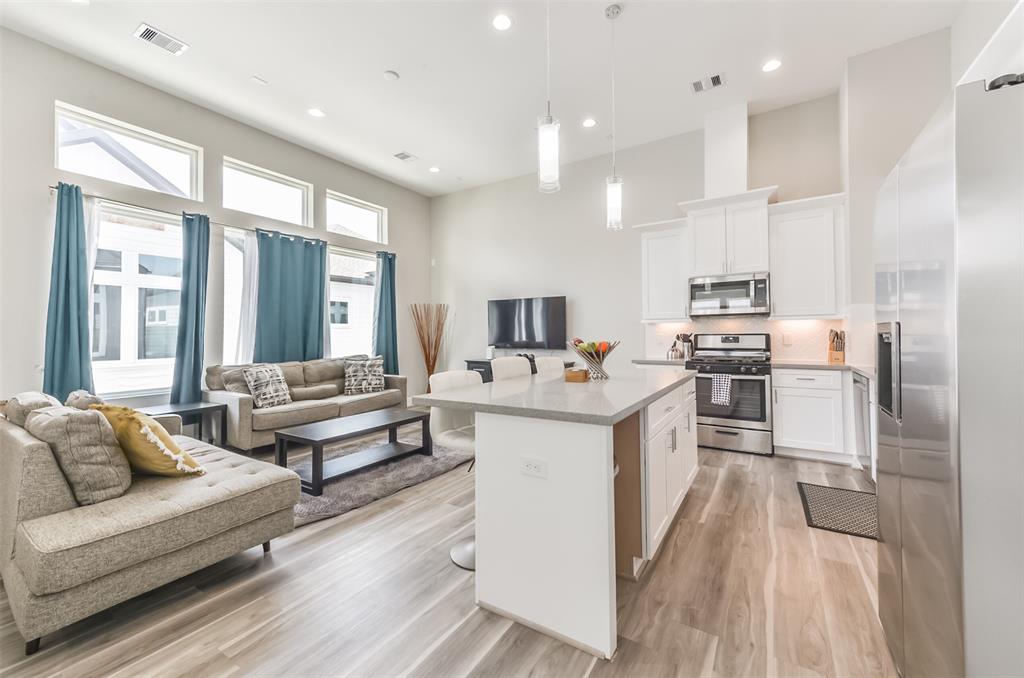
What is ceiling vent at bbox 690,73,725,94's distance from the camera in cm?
393

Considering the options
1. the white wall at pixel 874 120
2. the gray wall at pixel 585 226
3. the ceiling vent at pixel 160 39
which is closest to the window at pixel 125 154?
the ceiling vent at pixel 160 39

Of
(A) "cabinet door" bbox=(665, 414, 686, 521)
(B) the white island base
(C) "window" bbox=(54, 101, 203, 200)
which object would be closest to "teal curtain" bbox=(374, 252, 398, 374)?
(C) "window" bbox=(54, 101, 203, 200)

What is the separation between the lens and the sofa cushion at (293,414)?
13.4 ft

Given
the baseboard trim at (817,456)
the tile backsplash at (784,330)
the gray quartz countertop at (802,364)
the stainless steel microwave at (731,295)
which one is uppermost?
the stainless steel microwave at (731,295)

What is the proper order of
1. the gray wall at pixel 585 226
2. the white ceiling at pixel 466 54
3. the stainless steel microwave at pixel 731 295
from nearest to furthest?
the white ceiling at pixel 466 54 < the stainless steel microwave at pixel 731 295 < the gray wall at pixel 585 226

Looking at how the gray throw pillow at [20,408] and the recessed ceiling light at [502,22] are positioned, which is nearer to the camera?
the gray throw pillow at [20,408]

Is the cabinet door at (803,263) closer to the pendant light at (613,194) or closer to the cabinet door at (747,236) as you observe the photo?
the cabinet door at (747,236)

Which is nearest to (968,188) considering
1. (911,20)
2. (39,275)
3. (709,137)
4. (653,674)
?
(653,674)

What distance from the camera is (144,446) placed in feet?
6.70

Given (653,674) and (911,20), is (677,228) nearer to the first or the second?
(911,20)

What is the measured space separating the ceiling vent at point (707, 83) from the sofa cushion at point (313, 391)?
17.2ft

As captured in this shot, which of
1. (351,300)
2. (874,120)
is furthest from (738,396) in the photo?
(351,300)

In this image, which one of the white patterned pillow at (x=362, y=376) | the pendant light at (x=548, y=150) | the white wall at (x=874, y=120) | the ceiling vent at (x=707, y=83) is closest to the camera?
the pendant light at (x=548, y=150)

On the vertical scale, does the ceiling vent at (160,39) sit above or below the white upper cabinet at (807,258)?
above
